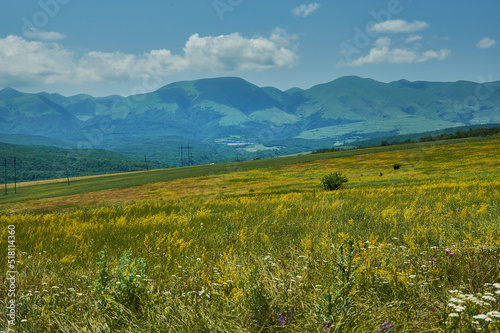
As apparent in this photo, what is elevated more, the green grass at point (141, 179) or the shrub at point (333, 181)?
the shrub at point (333, 181)

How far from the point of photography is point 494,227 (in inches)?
236

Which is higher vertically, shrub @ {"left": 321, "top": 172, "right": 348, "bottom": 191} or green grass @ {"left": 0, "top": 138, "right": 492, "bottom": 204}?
shrub @ {"left": 321, "top": 172, "right": 348, "bottom": 191}

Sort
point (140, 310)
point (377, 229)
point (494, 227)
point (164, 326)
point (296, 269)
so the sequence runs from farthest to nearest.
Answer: point (377, 229), point (494, 227), point (296, 269), point (140, 310), point (164, 326)

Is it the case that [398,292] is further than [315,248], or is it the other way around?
[315,248]

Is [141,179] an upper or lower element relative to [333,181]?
lower

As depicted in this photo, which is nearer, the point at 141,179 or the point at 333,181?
the point at 333,181

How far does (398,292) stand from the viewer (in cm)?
358

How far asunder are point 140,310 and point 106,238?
4744 mm

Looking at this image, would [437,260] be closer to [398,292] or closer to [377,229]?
[398,292]

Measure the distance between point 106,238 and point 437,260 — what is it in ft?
24.2

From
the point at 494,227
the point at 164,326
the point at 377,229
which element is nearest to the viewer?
the point at 164,326

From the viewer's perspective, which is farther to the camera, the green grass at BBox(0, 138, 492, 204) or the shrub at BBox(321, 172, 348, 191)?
the green grass at BBox(0, 138, 492, 204)

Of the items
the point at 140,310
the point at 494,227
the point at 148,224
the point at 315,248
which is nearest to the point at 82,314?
the point at 140,310

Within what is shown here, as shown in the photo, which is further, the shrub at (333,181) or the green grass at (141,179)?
the green grass at (141,179)
